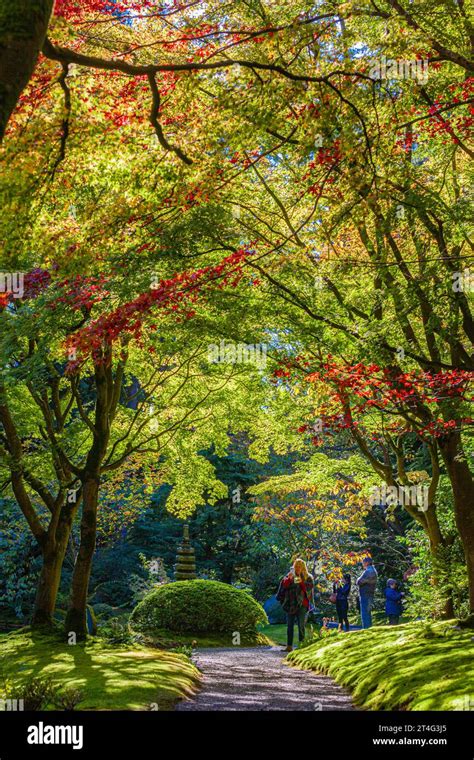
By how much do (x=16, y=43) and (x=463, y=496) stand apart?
8159 mm

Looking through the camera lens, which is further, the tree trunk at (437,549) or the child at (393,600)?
the child at (393,600)

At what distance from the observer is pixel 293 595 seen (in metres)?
15.1

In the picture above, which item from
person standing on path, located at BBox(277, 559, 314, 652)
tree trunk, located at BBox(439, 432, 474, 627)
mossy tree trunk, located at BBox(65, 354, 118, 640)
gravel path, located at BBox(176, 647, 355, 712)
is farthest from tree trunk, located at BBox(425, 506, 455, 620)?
mossy tree trunk, located at BBox(65, 354, 118, 640)

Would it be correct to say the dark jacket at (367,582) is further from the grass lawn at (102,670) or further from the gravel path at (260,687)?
the grass lawn at (102,670)

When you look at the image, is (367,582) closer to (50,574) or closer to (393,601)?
(393,601)

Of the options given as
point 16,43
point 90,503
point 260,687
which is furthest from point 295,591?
point 16,43

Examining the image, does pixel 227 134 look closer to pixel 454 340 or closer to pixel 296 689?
pixel 454 340

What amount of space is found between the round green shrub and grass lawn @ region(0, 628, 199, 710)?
215 inches

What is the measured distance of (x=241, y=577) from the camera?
29328 millimetres

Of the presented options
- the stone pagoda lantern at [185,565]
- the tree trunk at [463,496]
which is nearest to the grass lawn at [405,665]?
the tree trunk at [463,496]

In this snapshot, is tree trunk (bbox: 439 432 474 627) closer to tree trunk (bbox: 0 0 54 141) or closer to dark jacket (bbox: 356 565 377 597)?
dark jacket (bbox: 356 565 377 597)

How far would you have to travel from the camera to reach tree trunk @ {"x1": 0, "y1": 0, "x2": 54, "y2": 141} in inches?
160

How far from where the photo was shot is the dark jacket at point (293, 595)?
14969 mm

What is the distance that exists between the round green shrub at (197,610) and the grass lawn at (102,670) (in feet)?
17.9
